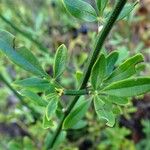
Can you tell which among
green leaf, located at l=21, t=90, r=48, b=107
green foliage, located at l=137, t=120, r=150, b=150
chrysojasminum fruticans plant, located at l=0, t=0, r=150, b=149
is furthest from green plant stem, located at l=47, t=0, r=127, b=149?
green foliage, located at l=137, t=120, r=150, b=150

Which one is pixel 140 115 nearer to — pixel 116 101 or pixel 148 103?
pixel 148 103

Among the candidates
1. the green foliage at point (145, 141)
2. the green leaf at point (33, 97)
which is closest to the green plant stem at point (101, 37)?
the green leaf at point (33, 97)

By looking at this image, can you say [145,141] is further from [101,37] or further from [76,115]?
[101,37]

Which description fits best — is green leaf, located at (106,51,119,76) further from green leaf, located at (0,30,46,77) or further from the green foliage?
the green foliage

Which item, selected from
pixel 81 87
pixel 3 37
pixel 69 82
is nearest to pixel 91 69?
pixel 81 87

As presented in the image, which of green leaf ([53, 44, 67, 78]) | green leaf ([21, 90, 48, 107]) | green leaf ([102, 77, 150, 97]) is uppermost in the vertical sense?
green leaf ([53, 44, 67, 78])

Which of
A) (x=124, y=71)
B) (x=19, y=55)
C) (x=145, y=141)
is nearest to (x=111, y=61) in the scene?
(x=124, y=71)
